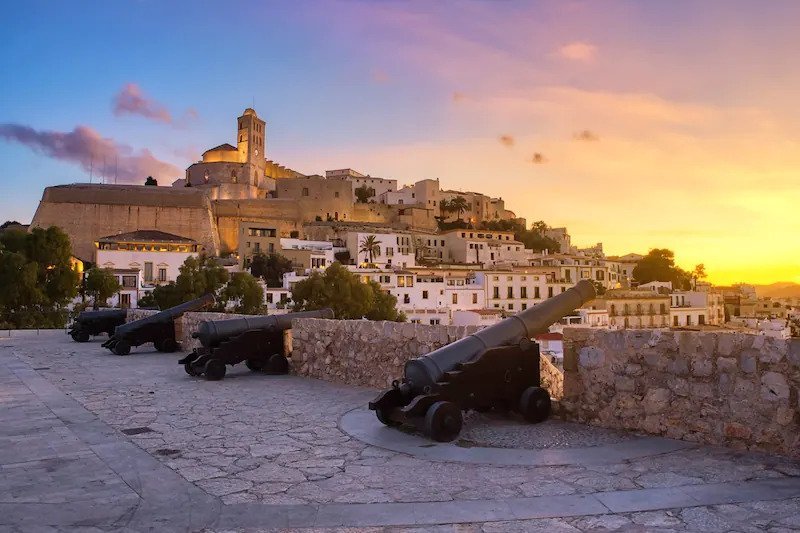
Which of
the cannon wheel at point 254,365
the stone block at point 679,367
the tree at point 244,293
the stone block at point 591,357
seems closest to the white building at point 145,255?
the tree at point 244,293

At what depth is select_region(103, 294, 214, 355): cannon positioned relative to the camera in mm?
13430

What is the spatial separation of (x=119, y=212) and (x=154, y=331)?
241 ft

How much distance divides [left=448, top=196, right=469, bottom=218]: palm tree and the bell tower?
34650 mm

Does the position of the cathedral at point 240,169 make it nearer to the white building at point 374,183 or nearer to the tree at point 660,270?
the white building at point 374,183

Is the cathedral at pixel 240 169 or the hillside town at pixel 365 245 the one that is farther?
the cathedral at pixel 240 169

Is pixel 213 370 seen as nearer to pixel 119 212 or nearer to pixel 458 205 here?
pixel 119 212

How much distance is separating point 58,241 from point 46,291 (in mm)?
3141

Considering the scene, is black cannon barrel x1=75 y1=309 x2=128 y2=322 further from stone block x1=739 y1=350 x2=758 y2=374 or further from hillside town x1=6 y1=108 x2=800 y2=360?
hillside town x1=6 y1=108 x2=800 y2=360

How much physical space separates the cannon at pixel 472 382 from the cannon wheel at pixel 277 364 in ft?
15.1

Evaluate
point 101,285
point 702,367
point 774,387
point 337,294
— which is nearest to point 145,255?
point 101,285

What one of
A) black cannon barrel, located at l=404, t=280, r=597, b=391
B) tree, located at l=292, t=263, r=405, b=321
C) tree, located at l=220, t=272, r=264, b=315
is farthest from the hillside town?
black cannon barrel, located at l=404, t=280, r=597, b=391

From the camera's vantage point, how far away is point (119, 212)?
263ft

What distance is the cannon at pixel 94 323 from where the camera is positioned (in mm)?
17406

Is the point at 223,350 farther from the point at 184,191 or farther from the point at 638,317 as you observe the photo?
the point at 184,191
